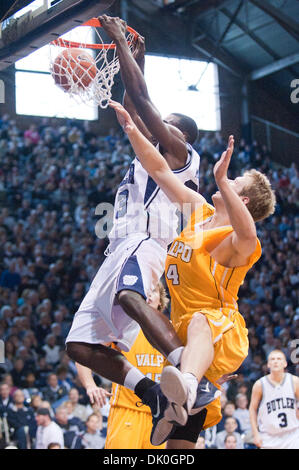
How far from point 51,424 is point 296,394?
2.79 metres

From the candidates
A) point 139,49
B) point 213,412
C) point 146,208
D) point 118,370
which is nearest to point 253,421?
point 213,412

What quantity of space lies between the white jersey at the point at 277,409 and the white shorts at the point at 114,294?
3.61 meters

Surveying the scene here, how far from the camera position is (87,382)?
15.6ft

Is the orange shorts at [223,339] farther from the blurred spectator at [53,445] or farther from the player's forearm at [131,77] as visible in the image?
the blurred spectator at [53,445]

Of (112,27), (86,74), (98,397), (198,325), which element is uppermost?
(112,27)

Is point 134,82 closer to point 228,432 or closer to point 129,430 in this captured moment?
point 129,430

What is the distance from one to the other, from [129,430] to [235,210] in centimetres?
211

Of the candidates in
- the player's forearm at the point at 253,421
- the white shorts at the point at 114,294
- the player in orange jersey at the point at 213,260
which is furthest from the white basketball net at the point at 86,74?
the player's forearm at the point at 253,421

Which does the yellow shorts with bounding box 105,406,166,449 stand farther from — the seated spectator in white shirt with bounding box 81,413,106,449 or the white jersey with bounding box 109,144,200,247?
the seated spectator in white shirt with bounding box 81,413,106,449

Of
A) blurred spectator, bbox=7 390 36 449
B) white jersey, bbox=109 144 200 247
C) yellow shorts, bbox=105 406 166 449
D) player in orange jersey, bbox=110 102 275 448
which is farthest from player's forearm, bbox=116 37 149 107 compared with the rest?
blurred spectator, bbox=7 390 36 449

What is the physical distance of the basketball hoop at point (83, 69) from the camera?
467 centimetres

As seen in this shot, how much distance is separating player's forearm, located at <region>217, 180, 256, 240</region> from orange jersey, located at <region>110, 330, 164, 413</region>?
1.80 metres

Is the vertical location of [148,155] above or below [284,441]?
above

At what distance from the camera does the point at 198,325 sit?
3697mm
